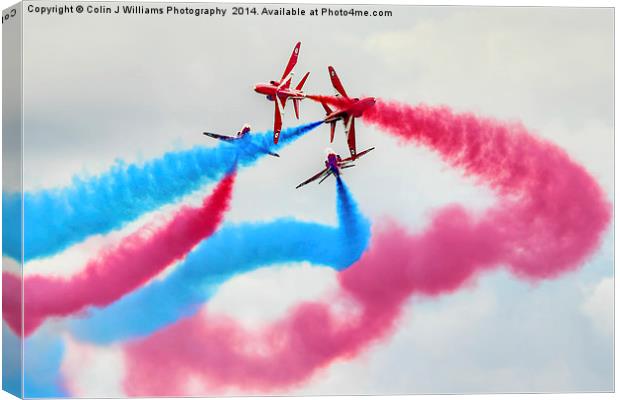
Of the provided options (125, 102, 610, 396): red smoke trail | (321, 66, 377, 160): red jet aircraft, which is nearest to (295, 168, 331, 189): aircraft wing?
(321, 66, 377, 160): red jet aircraft

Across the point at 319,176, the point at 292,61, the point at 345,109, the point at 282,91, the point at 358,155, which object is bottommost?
the point at 319,176

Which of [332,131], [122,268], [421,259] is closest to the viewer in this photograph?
[122,268]

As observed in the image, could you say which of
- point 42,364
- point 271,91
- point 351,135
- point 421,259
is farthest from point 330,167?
point 42,364

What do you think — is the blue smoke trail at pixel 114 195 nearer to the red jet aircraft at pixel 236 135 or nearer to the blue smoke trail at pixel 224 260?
the red jet aircraft at pixel 236 135

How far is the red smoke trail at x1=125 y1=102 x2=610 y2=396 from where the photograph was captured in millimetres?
22078

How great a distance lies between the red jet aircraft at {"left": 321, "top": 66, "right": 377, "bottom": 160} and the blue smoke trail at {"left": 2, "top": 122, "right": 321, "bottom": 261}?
0.46 m

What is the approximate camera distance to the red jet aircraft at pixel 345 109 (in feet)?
72.7

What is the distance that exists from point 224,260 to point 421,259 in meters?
3.25

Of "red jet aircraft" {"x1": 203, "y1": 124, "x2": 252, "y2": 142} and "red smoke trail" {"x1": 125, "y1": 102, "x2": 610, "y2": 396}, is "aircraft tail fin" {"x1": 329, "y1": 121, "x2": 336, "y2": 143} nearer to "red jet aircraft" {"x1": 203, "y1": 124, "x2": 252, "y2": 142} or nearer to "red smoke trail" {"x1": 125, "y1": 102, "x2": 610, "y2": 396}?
"red smoke trail" {"x1": 125, "y1": 102, "x2": 610, "y2": 396}

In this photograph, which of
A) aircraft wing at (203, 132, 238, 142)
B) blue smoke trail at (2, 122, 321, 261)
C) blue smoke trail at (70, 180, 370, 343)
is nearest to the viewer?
blue smoke trail at (2, 122, 321, 261)

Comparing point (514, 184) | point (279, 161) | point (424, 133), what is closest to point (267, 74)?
point (279, 161)

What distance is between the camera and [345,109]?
72.8 ft

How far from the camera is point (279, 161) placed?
72.8 feet

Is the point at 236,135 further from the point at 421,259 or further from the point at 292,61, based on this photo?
the point at 421,259
